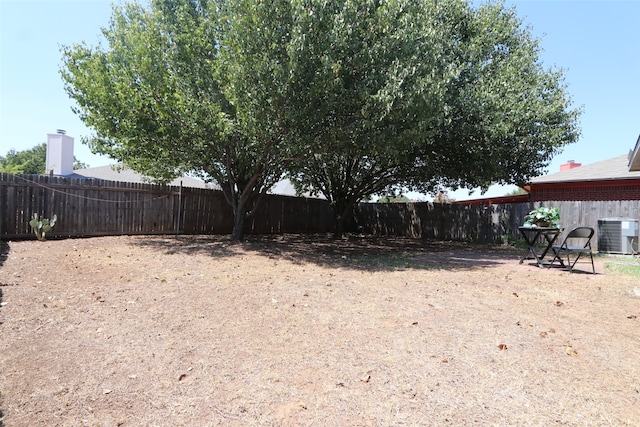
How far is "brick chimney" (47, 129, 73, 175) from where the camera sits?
18.0 metres

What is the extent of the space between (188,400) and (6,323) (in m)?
2.37

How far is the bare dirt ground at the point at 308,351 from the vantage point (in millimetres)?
2188

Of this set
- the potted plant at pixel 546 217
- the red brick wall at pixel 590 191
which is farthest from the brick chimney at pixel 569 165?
the potted plant at pixel 546 217

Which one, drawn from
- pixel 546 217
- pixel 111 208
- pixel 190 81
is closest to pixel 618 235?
pixel 546 217

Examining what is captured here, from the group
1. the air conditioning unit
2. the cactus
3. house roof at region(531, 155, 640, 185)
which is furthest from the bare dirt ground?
house roof at region(531, 155, 640, 185)

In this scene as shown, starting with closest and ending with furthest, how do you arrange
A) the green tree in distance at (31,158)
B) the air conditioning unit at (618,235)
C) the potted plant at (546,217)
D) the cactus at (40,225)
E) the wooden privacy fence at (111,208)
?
1. the potted plant at (546,217)
2. the cactus at (40,225)
3. the wooden privacy fence at (111,208)
4. the air conditioning unit at (618,235)
5. the green tree in distance at (31,158)

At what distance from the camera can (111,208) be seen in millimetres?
10125

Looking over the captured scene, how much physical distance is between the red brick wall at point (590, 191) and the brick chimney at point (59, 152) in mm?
23040

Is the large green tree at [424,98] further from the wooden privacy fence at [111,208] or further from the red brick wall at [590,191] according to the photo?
the wooden privacy fence at [111,208]

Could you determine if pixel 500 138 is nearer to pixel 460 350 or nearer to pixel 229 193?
pixel 229 193

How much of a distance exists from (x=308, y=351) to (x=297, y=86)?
220 inches

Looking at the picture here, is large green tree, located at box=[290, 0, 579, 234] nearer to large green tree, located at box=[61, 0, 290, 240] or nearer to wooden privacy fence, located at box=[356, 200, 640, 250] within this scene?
large green tree, located at box=[61, 0, 290, 240]

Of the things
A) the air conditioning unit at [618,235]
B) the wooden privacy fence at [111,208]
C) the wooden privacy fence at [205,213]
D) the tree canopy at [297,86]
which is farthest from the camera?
the air conditioning unit at [618,235]

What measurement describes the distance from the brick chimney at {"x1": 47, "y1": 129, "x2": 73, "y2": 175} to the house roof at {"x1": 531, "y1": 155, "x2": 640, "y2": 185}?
74.5 ft
